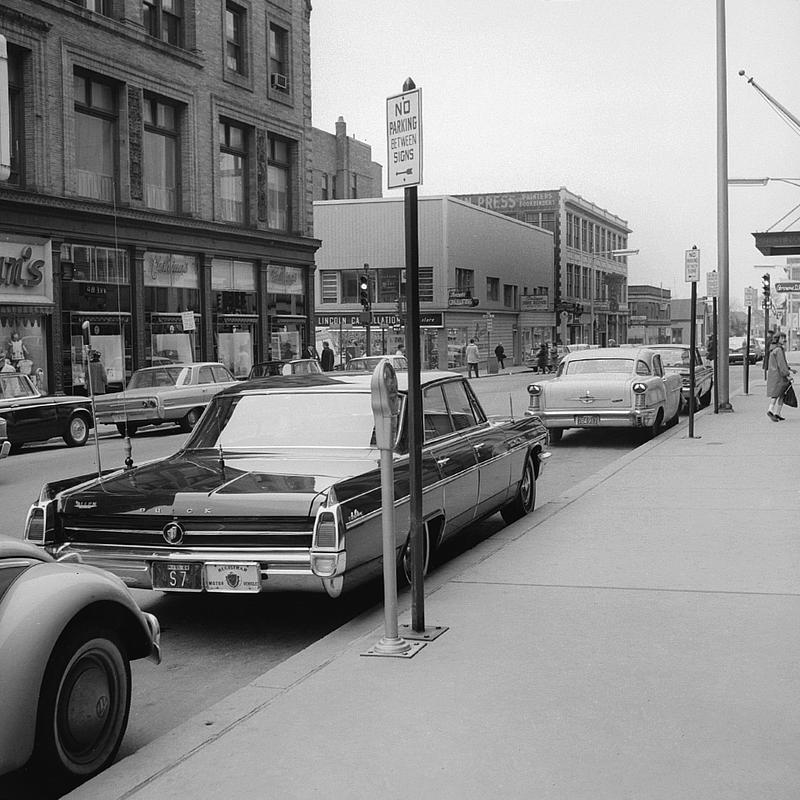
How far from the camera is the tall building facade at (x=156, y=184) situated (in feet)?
87.4

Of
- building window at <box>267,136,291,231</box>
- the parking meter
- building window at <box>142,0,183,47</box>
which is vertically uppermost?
building window at <box>142,0,183,47</box>

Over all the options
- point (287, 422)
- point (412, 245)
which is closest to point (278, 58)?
point (287, 422)

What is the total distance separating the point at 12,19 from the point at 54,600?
25.0 m

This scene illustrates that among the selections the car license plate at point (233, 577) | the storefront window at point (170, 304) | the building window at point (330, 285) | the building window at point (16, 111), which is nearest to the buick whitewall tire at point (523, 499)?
the car license plate at point (233, 577)

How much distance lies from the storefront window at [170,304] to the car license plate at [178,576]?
24.7 metres

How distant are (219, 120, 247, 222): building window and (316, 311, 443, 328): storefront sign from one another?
20.0 m

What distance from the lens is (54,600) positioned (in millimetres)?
3992

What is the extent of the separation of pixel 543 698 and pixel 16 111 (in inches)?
996

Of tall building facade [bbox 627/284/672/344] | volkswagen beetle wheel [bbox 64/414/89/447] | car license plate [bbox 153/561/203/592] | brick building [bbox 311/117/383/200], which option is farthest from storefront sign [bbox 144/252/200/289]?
tall building facade [bbox 627/284/672/344]

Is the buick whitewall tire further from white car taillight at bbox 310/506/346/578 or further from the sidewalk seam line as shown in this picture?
white car taillight at bbox 310/506/346/578

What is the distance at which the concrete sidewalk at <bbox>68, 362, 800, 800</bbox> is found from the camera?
3.90 metres

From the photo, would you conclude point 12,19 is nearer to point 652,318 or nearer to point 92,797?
point 92,797

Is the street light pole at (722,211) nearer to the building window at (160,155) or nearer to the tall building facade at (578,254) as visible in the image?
the building window at (160,155)

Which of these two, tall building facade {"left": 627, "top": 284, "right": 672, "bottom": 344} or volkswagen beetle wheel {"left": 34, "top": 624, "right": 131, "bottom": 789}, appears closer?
volkswagen beetle wheel {"left": 34, "top": 624, "right": 131, "bottom": 789}
